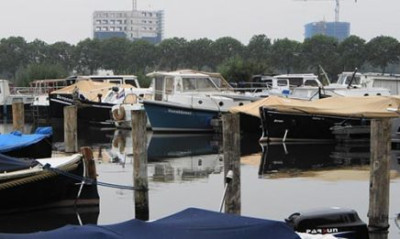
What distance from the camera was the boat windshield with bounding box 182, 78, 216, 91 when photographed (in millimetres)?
34406

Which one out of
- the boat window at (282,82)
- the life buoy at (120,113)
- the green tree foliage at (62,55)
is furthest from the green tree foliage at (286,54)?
the life buoy at (120,113)

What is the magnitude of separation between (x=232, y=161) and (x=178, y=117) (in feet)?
69.0

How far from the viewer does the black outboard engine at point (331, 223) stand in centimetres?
887

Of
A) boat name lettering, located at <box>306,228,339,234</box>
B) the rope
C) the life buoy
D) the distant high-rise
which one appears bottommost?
the life buoy

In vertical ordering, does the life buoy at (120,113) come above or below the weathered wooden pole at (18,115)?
below

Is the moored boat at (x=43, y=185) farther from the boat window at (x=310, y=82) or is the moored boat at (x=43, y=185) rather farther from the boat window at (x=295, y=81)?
the boat window at (x=295, y=81)

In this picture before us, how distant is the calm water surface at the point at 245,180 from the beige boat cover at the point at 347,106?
4.75 feet

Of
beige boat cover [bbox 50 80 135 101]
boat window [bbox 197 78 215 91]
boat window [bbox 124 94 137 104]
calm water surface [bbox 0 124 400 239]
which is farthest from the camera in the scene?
beige boat cover [bbox 50 80 135 101]

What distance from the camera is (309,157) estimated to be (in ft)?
78.2

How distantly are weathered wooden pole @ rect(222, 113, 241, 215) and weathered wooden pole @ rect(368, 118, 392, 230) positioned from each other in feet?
7.60

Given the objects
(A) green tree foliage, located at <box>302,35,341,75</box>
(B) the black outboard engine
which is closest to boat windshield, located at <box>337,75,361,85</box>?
(B) the black outboard engine

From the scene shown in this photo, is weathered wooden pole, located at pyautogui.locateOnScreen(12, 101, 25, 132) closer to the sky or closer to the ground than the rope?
closer to the sky

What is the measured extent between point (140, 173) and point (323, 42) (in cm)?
7381

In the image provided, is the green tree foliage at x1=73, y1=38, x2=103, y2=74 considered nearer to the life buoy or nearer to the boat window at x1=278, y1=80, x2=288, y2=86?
the boat window at x1=278, y1=80, x2=288, y2=86
